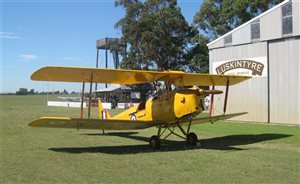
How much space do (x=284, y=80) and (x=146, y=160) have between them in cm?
1302

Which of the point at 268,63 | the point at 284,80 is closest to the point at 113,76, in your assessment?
the point at 284,80

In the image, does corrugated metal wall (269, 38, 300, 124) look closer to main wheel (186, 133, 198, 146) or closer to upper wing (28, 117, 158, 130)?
main wheel (186, 133, 198, 146)

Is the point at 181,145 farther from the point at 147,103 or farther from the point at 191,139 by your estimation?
the point at 147,103

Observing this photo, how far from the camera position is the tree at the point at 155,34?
47.0 m

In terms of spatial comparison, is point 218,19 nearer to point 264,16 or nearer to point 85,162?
point 264,16

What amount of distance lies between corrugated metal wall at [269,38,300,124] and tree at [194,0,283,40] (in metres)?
20.6

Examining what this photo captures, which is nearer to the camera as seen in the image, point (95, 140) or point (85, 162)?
point (85, 162)

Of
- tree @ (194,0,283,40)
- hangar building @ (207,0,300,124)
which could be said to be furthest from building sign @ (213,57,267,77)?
tree @ (194,0,283,40)

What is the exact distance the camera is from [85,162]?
910 centimetres

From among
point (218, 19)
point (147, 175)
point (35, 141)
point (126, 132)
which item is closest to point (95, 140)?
point (35, 141)

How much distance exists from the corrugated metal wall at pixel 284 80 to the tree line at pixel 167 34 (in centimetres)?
2363

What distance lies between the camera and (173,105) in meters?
11.4

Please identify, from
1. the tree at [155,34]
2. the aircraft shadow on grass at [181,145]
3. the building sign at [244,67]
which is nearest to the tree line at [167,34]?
the tree at [155,34]

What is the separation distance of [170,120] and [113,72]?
7.67ft
